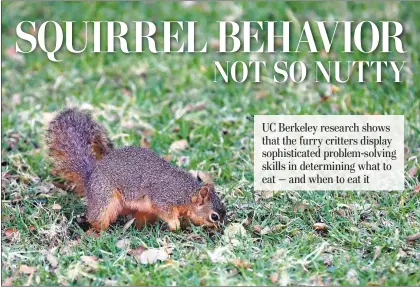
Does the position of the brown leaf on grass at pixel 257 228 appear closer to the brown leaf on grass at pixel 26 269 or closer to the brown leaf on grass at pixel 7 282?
the brown leaf on grass at pixel 26 269

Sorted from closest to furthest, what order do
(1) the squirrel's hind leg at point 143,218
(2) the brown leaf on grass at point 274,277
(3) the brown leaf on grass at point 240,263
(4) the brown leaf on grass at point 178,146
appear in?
(2) the brown leaf on grass at point 274,277 < (3) the brown leaf on grass at point 240,263 < (1) the squirrel's hind leg at point 143,218 < (4) the brown leaf on grass at point 178,146

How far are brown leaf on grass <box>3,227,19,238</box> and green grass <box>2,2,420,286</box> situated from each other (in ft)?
Answer: 0.14

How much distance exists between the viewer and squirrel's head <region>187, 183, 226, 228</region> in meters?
5.77

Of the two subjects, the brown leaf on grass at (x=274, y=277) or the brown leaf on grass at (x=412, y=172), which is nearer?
the brown leaf on grass at (x=274, y=277)

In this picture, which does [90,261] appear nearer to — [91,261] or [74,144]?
[91,261]

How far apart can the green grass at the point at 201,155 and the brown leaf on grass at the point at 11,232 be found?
0.04m

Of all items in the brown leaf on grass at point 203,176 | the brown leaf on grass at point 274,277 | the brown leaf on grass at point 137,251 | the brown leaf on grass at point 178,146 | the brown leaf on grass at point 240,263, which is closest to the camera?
the brown leaf on grass at point 274,277

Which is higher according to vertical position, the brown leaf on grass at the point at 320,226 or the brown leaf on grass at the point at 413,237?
the brown leaf on grass at the point at 320,226

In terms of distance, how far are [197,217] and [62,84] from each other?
3.31 meters

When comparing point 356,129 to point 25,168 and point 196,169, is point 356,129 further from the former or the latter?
point 25,168

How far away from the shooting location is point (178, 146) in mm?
7359

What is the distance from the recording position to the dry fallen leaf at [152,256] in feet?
17.9

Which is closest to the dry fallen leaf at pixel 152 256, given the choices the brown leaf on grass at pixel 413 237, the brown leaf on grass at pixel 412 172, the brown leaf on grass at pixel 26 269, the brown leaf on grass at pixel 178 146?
the brown leaf on grass at pixel 26 269

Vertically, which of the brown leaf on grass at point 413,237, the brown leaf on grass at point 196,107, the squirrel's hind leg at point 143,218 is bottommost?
the brown leaf on grass at point 413,237
